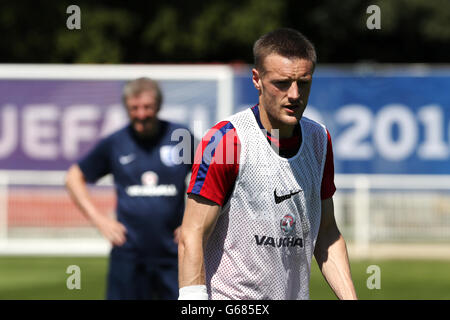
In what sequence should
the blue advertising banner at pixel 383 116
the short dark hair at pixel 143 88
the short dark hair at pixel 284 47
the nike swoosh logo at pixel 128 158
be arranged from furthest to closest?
the blue advertising banner at pixel 383 116 < the nike swoosh logo at pixel 128 158 < the short dark hair at pixel 143 88 < the short dark hair at pixel 284 47

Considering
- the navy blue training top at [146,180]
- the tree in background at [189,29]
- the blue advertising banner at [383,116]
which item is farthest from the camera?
the tree in background at [189,29]

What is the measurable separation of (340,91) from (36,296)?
7948 millimetres

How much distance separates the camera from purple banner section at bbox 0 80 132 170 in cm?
1805

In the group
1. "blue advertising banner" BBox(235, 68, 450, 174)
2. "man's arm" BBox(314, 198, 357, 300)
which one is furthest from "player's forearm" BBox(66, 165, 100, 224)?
"blue advertising banner" BBox(235, 68, 450, 174)

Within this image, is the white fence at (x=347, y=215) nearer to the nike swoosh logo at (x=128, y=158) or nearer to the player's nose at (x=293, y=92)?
the nike swoosh logo at (x=128, y=158)

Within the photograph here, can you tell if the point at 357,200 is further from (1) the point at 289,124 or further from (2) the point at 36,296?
(1) the point at 289,124

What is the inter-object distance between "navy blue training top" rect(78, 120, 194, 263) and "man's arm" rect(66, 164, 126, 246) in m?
0.10

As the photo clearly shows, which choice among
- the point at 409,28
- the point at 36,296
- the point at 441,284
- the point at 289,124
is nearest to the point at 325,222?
the point at 289,124

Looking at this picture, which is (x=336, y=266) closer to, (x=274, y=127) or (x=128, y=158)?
(x=274, y=127)

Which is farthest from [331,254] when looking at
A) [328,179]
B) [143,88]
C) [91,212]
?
[91,212]

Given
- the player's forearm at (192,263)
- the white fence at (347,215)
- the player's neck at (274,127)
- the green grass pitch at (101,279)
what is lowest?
the green grass pitch at (101,279)

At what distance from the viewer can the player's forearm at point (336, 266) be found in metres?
5.27

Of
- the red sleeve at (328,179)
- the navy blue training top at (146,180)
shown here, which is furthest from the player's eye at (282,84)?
the navy blue training top at (146,180)

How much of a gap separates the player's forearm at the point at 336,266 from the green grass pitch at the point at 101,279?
6885 mm
